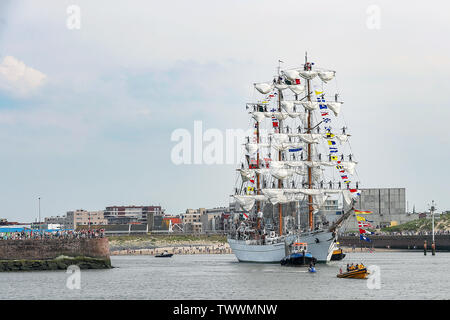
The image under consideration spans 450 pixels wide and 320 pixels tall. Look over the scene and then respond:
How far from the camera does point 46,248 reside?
103625 millimetres

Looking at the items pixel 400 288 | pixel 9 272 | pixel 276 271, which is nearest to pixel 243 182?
pixel 276 271

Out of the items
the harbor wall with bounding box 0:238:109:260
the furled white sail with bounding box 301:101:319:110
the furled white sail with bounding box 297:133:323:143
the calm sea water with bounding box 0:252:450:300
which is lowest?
the calm sea water with bounding box 0:252:450:300

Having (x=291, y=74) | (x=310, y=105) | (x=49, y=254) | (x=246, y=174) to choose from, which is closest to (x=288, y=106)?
(x=310, y=105)

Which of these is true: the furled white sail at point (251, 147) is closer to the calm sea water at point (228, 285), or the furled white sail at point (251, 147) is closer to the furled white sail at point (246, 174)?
the furled white sail at point (246, 174)

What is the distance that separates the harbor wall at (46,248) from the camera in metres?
102

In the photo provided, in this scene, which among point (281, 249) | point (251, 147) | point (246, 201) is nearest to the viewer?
point (281, 249)

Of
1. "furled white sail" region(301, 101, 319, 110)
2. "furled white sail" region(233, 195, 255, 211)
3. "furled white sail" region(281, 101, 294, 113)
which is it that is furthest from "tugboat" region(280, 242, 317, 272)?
"furled white sail" region(281, 101, 294, 113)

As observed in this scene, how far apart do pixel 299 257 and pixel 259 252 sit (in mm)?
19669

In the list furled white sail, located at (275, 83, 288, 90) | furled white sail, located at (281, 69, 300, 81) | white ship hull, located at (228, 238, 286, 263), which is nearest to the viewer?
white ship hull, located at (228, 238, 286, 263)

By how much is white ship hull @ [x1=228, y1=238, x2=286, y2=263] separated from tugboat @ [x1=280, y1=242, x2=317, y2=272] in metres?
9.18

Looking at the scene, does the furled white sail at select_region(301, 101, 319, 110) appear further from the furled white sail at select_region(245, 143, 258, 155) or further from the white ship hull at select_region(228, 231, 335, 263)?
the white ship hull at select_region(228, 231, 335, 263)

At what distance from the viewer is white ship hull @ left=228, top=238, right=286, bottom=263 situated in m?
123

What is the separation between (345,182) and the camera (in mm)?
126250

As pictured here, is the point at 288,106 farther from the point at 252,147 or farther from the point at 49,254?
the point at 49,254
